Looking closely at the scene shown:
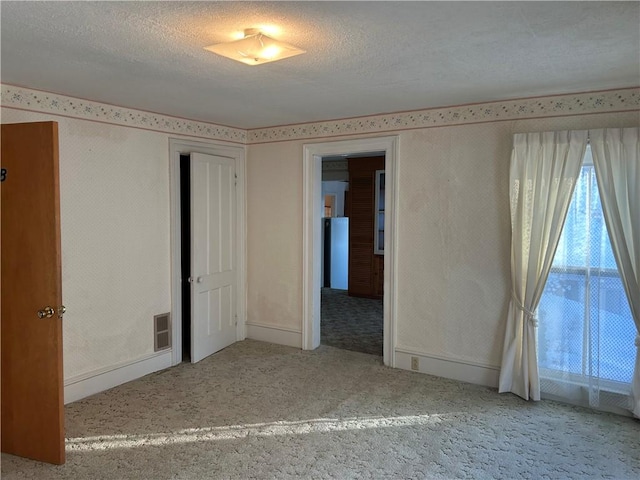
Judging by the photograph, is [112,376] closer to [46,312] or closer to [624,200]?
[46,312]

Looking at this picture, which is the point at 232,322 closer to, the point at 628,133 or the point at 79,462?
the point at 79,462

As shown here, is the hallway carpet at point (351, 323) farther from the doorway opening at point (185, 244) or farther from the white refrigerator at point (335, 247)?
the doorway opening at point (185, 244)

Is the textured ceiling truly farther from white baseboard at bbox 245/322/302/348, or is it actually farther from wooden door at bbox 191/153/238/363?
white baseboard at bbox 245/322/302/348

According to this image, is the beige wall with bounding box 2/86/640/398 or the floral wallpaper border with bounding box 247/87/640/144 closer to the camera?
the floral wallpaper border with bounding box 247/87/640/144

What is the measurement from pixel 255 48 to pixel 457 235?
2.49 m

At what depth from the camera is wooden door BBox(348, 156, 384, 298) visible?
24.8ft

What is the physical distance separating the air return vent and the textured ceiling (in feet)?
A: 6.51

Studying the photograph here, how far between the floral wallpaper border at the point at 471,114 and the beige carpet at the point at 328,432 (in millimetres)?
2282

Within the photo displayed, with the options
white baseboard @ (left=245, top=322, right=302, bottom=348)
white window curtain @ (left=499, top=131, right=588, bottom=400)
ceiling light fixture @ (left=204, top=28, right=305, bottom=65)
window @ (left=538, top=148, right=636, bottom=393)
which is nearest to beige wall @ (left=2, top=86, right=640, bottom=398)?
white window curtain @ (left=499, top=131, right=588, bottom=400)

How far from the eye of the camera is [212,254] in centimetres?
473

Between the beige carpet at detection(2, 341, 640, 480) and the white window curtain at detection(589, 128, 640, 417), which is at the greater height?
the white window curtain at detection(589, 128, 640, 417)

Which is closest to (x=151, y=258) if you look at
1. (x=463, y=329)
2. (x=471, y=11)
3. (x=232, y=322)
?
(x=232, y=322)

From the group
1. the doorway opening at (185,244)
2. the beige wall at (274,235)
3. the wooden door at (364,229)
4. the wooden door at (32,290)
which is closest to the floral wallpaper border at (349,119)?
the beige wall at (274,235)

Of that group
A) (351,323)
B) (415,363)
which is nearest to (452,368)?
(415,363)
